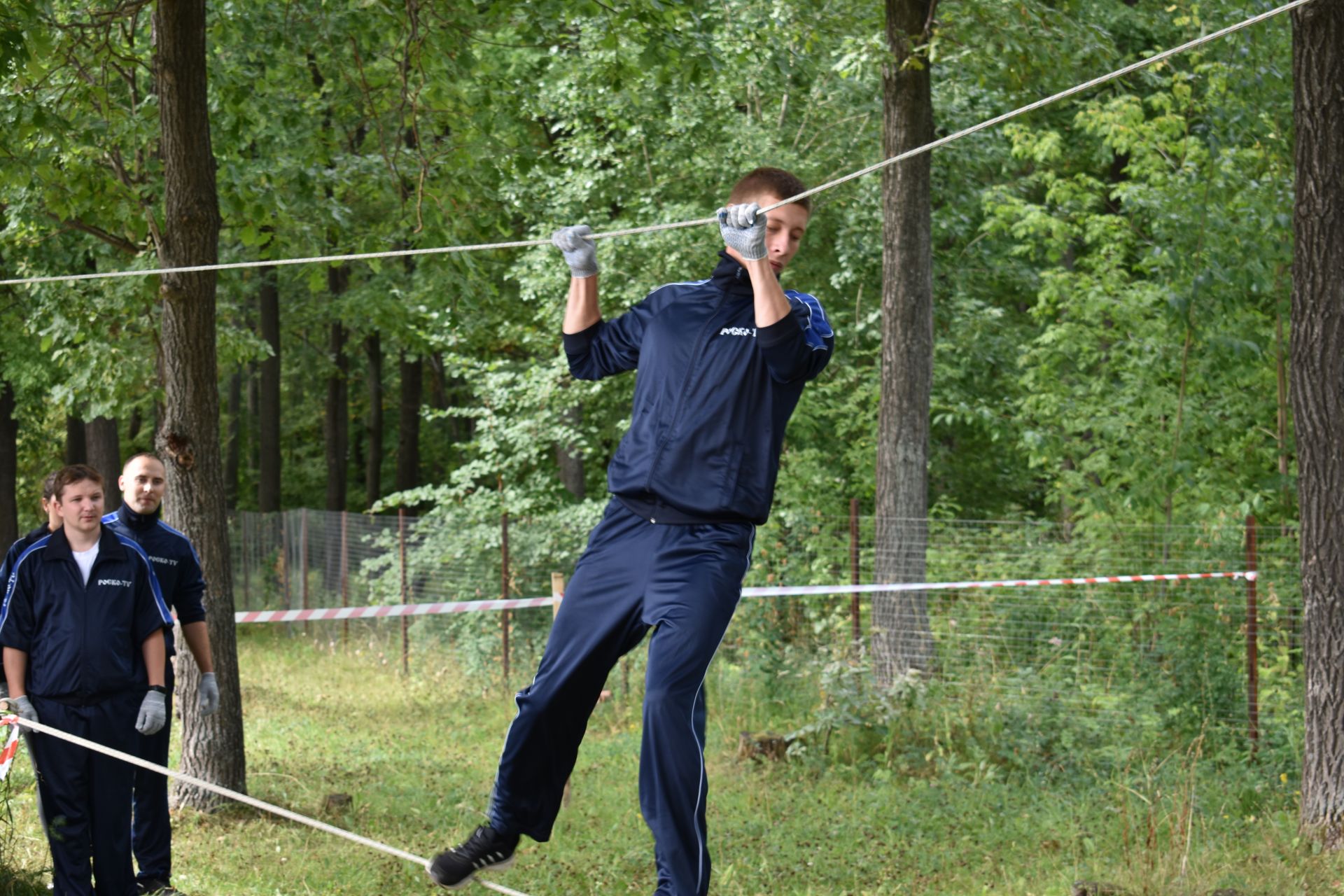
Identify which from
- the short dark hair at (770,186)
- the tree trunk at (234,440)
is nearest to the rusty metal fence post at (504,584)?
the short dark hair at (770,186)

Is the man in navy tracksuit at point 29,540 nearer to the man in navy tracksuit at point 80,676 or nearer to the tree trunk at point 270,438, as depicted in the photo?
the man in navy tracksuit at point 80,676

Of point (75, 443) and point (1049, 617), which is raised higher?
point (75, 443)

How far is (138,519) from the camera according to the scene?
6.09m

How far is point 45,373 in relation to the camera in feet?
54.4

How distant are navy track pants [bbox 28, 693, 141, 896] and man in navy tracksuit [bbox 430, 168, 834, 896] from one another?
1918 mm

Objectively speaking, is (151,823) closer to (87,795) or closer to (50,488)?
(87,795)

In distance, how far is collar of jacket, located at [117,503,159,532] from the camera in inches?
239

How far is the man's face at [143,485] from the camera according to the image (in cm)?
609

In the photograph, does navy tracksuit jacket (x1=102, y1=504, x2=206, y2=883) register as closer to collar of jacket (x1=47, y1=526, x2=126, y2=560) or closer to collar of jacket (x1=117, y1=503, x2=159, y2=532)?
collar of jacket (x1=117, y1=503, x2=159, y2=532)

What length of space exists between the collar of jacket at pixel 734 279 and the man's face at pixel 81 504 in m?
2.64

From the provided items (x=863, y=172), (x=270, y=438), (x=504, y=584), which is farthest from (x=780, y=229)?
(x=270, y=438)

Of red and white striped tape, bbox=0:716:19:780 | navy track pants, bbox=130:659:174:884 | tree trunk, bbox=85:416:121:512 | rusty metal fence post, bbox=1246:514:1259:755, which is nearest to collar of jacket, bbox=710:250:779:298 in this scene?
red and white striped tape, bbox=0:716:19:780

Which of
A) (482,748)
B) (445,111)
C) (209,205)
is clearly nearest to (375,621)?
(482,748)

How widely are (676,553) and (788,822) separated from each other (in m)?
4.28
